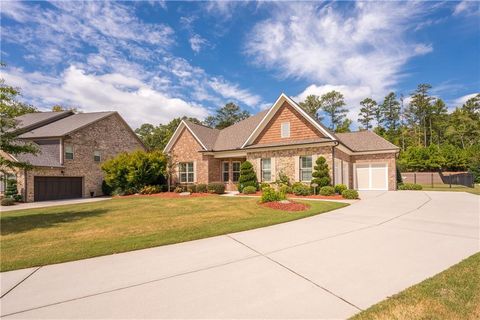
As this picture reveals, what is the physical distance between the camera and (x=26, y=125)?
79.3ft

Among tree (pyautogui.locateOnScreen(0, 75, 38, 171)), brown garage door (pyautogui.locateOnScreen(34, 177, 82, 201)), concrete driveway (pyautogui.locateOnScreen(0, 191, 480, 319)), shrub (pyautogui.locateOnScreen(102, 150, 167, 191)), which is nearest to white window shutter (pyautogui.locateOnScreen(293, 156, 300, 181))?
concrete driveway (pyautogui.locateOnScreen(0, 191, 480, 319))

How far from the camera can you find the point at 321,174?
16.3m

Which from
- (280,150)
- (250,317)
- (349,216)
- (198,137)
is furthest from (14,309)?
(198,137)

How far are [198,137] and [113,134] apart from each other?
11562 mm

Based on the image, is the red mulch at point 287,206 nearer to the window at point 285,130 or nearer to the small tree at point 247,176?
the small tree at point 247,176

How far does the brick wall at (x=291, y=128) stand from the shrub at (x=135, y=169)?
8688 millimetres

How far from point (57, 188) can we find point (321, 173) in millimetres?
22359

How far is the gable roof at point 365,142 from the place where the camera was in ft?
70.6

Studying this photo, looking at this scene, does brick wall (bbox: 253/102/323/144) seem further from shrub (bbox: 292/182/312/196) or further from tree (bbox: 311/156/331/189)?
shrub (bbox: 292/182/312/196)

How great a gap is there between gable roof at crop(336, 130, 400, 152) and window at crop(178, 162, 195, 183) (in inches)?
528

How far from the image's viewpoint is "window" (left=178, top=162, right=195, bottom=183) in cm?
2203

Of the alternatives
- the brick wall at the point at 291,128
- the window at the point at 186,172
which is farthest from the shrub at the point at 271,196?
the window at the point at 186,172

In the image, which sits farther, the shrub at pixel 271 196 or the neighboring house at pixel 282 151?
the neighboring house at pixel 282 151

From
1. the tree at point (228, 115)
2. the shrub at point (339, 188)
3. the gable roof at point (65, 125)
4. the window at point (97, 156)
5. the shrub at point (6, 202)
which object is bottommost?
the shrub at point (6, 202)
